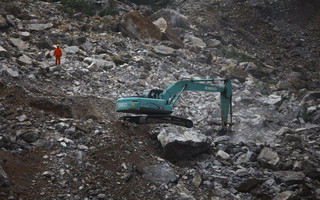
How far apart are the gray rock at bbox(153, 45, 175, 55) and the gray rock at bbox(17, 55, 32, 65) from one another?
580 centimetres

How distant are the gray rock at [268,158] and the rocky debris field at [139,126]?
0.02 meters

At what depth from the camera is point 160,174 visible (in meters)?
7.02

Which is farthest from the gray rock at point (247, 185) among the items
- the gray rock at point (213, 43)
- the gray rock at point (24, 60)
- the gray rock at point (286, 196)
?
the gray rock at point (213, 43)

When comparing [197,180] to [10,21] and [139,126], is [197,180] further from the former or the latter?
[10,21]

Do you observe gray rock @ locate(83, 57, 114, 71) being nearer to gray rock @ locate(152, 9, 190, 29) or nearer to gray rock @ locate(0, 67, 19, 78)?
gray rock @ locate(0, 67, 19, 78)

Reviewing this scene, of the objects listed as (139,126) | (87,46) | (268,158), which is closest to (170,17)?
(87,46)

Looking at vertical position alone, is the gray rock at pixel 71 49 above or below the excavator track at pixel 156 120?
above

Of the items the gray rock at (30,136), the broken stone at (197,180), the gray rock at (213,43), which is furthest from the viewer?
the gray rock at (213,43)

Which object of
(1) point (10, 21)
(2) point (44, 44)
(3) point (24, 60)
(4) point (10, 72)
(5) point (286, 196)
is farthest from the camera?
(1) point (10, 21)

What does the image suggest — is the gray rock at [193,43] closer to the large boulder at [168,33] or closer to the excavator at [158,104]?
the large boulder at [168,33]

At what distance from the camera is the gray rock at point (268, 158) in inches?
318

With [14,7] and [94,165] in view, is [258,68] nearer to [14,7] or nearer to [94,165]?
[14,7]

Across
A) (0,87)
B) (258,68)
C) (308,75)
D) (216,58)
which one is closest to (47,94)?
(0,87)

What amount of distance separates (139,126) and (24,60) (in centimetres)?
463
